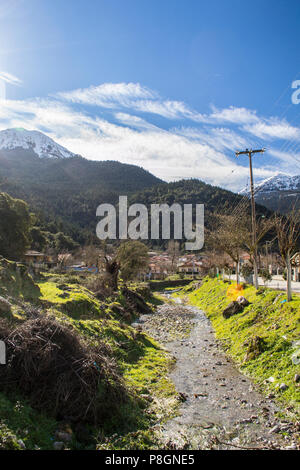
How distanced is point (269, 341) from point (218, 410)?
4.64 meters

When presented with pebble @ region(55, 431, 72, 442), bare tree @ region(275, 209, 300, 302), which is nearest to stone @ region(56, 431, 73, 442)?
pebble @ region(55, 431, 72, 442)

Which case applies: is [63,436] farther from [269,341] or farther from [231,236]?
[231,236]

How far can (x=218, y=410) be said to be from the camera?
9305mm

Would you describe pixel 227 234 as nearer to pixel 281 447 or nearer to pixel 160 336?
pixel 160 336

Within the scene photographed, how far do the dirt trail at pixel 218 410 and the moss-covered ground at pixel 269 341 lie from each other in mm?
558

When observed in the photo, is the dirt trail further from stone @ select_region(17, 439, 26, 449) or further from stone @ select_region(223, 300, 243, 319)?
stone @ select_region(223, 300, 243, 319)

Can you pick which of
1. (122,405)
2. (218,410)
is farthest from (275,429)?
(122,405)

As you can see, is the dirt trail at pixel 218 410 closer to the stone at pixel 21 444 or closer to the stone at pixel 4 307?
the stone at pixel 21 444

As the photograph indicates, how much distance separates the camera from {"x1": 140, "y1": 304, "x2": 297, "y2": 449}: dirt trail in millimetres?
7527

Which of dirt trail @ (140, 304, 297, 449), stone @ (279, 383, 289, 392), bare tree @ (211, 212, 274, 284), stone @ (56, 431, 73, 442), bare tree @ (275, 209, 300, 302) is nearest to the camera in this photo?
stone @ (56, 431, 73, 442)

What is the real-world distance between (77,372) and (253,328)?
1062 cm

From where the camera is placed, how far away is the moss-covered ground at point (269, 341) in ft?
34.1

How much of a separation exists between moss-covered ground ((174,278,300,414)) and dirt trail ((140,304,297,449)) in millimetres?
558

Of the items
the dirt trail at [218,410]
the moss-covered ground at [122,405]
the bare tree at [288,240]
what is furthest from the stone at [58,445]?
the bare tree at [288,240]
